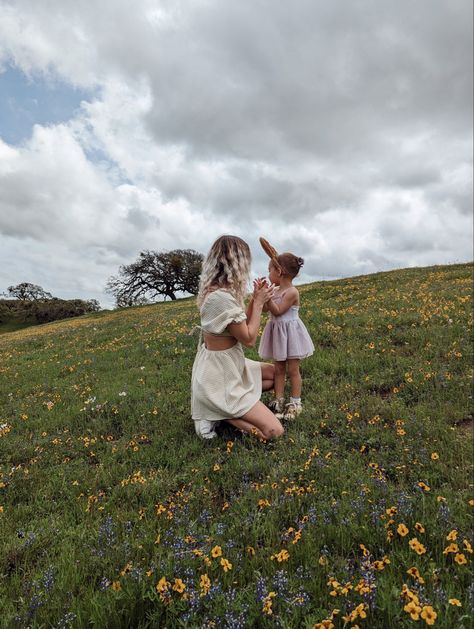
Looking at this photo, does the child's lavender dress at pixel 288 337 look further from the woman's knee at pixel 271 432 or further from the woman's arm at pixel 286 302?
the woman's knee at pixel 271 432

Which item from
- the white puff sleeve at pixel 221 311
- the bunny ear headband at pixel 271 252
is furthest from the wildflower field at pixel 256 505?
the bunny ear headband at pixel 271 252

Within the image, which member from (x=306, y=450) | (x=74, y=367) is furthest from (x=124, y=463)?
(x=74, y=367)

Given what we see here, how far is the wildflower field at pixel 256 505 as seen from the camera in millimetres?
2494

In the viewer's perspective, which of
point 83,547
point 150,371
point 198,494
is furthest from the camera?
point 150,371

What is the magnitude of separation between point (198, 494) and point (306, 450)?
4.91 feet

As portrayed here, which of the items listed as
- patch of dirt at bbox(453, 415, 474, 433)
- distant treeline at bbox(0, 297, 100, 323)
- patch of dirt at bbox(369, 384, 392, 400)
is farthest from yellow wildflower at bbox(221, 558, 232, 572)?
distant treeline at bbox(0, 297, 100, 323)

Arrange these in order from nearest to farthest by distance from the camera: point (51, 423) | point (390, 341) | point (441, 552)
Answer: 1. point (441, 552)
2. point (51, 423)
3. point (390, 341)

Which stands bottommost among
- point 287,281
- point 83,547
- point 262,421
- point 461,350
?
point 83,547

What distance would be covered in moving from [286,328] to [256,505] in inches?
124

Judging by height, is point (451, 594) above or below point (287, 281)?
below

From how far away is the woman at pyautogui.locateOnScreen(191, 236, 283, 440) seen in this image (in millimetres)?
5469

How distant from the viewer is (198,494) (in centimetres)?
417

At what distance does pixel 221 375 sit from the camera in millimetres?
5688

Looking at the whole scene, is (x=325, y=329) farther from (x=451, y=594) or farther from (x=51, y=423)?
(x=451, y=594)
